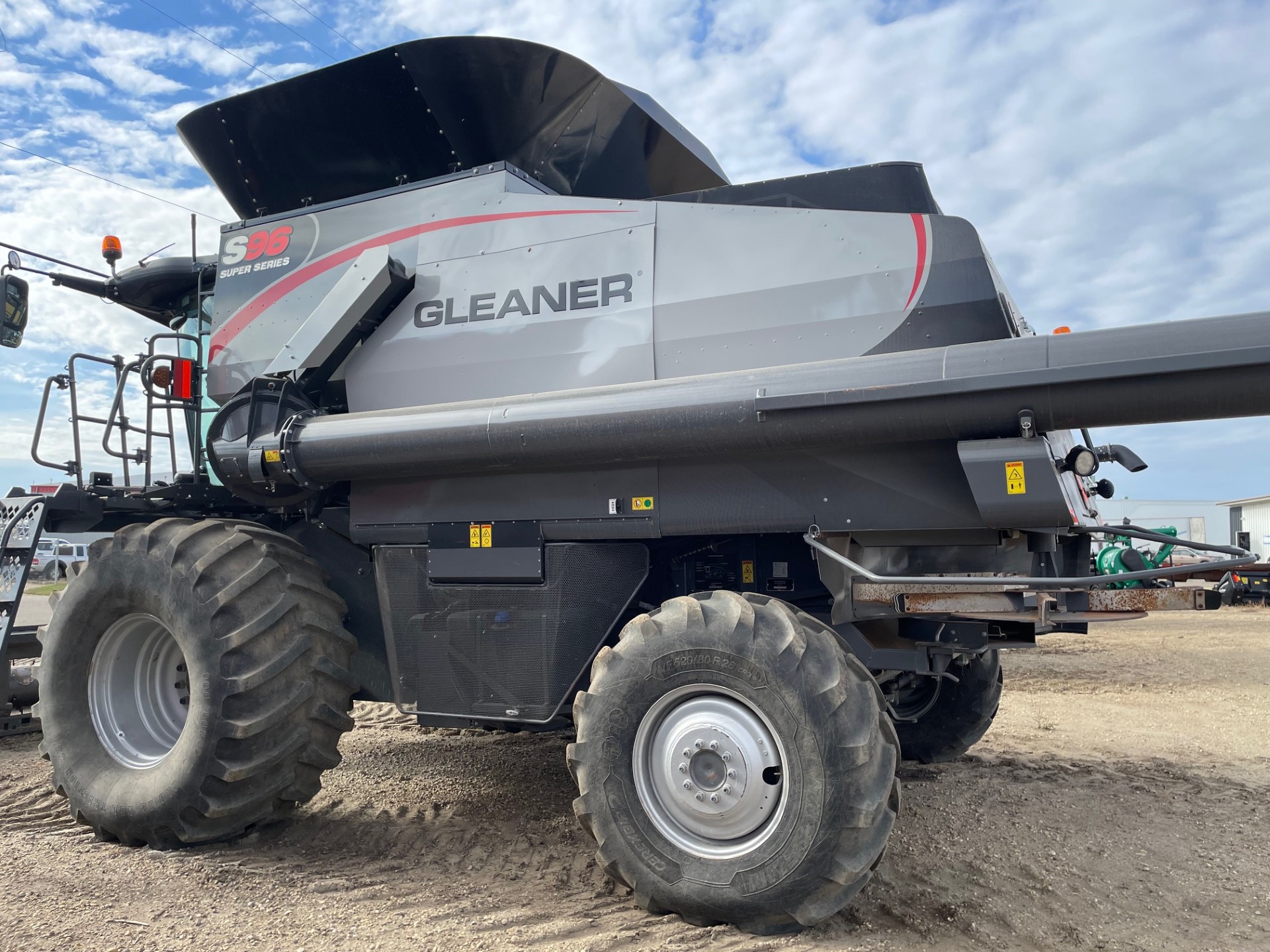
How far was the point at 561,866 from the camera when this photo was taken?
4.05m

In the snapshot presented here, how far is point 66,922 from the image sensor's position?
3.33 meters

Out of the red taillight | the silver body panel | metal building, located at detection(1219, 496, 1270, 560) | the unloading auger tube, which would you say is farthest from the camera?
metal building, located at detection(1219, 496, 1270, 560)

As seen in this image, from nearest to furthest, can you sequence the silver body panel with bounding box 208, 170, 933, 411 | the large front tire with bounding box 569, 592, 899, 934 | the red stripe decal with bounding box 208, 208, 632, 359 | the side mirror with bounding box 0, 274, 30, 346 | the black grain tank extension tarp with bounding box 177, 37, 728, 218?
1. the large front tire with bounding box 569, 592, 899, 934
2. the silver body panel with bounding box 208, 170, 933, 411
3. the red stripe decal with bounding box 208, 208, 632, 359
4. the black grain tank extension tarp with bounding box 177, 37, 728, 218
5. the side mirror with bounding box 0, 274, 30, 346

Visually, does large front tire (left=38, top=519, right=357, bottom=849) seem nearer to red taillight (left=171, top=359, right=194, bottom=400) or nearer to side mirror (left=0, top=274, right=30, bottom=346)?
red taillight (left=171, top=359, right=194, bottom=400)

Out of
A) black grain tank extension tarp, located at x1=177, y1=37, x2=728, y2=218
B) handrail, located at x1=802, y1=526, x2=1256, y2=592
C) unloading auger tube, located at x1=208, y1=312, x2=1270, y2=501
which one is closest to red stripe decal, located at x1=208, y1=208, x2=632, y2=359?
black grain tank extension tarp, located at x1=177, y1=37, x2=728, y2=218

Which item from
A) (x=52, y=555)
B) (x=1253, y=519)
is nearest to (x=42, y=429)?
(x=52, y=555)

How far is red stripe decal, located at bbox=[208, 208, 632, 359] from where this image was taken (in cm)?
447

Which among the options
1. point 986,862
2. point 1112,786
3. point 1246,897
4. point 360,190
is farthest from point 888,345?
point 1112,786

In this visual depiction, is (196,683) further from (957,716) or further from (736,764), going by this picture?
(957,716)

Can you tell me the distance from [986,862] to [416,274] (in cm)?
402

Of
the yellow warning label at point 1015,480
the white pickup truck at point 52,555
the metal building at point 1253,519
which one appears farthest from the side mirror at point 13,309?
the metal building at point 1253,519

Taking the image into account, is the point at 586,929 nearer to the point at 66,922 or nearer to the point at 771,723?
the point at 771,723

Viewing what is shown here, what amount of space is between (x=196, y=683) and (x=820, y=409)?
309 cm

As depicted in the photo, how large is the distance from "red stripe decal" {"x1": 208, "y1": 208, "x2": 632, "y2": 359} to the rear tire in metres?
3.59
